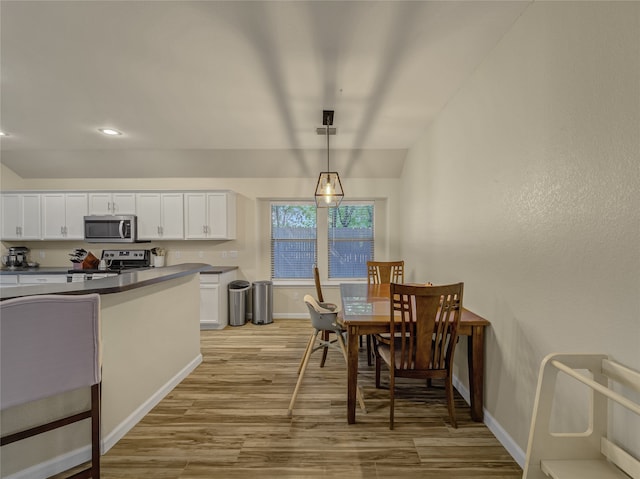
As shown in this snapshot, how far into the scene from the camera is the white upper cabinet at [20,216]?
449 cm

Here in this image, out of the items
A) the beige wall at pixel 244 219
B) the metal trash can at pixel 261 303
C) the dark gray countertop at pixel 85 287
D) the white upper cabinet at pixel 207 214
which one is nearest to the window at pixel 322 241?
the beige wall at pixel 244 219

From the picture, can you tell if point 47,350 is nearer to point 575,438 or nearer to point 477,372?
point 575,438

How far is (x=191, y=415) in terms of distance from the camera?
2.21m

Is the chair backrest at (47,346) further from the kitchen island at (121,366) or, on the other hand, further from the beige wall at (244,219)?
the beige wall at (244,219)

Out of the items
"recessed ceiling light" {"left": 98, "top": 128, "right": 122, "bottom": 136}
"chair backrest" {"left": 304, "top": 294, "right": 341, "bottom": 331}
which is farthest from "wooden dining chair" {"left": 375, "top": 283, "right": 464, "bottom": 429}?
"recessed ceiling light" {"left": 98, "top": 128, "right": 122, "bottom": 136}

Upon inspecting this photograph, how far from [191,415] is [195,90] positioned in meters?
2.70

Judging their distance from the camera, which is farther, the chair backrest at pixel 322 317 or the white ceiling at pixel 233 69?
the chair backrest at pixel 322 317

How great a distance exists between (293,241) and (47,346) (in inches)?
154

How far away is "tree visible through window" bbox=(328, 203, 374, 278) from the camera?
5121 mm

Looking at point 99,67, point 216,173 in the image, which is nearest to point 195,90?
point 99,67

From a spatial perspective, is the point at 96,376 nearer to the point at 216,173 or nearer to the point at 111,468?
the point at 111,468

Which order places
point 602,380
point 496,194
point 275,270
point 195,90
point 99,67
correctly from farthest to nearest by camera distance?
point 275,270 → point 195,90 → point 99,67 → point 496,194 → point 602,380

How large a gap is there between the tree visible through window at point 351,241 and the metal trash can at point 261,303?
3.91ft

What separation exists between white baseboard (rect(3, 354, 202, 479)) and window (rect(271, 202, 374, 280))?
2813 millimetres
